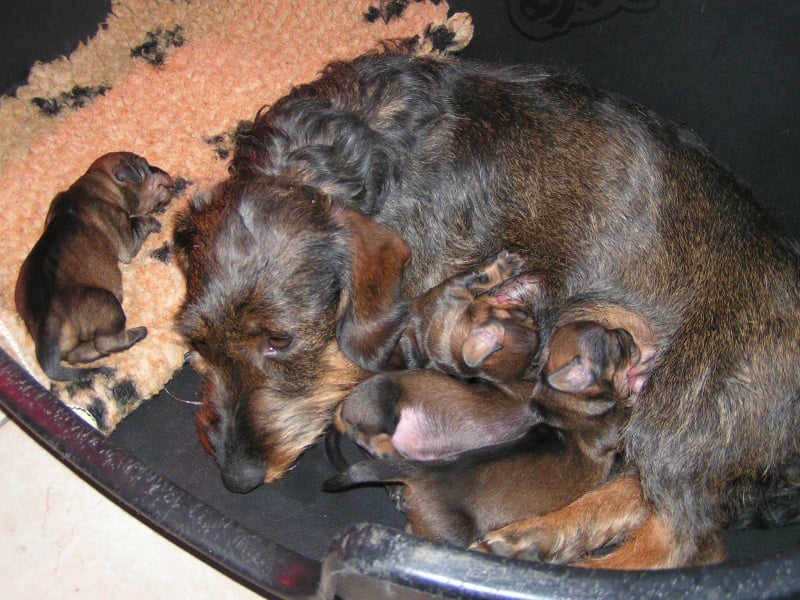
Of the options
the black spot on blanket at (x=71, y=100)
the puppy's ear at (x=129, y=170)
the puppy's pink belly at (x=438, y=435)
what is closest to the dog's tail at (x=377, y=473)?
the puppy's pink belly at (x=438, y=435)

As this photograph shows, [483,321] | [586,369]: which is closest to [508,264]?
[483,321]

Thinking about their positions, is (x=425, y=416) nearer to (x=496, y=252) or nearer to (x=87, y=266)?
(x=496, y=252)

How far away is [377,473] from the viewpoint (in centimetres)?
199

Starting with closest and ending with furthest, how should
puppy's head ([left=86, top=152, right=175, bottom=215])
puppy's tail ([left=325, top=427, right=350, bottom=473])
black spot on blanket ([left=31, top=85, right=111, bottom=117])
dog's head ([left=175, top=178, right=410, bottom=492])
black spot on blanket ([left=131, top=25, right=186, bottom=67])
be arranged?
1. dog's head ([left=175, top=178, right=410, bottom=492])
2. puppy's tail ([left=325, top=427, right=350, bottom=473])
3. puppy's head ([left=86, top=152, right=175, bottom=215])
4. black spot on blanket ([left=31, top=85, right=111, bottom=117])
5. black spot on blanket ([left=131, top=25, right=186, bottom=67])

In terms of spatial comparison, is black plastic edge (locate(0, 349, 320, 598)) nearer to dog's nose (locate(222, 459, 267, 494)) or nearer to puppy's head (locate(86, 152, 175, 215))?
dog's nose (locate(222, 459, 267, 494))

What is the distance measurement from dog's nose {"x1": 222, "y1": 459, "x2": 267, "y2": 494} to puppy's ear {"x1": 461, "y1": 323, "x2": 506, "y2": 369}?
0.65m

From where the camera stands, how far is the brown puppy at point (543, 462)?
202 centimetres

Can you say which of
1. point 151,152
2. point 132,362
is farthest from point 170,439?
point 151,152

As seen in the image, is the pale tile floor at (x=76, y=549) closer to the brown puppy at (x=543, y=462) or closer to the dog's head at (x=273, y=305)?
the dog's head at (x=273, y=305)

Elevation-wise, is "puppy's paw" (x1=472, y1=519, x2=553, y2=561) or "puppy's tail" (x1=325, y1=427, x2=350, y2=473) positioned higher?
"puppy's paw" (x1=472, y1=519, x2=553, y2=561)

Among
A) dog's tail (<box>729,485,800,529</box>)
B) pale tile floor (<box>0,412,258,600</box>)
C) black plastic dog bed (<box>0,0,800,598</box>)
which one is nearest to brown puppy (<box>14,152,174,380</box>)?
black plastic dog bed (<box>0,0,800,598</box>)

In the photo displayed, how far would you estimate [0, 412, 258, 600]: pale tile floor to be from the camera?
2391 mm

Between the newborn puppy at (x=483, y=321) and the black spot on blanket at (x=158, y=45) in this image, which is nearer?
the newborn puppy at (x=483, y=321)

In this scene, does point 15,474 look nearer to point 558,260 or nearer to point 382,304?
point 382,304
